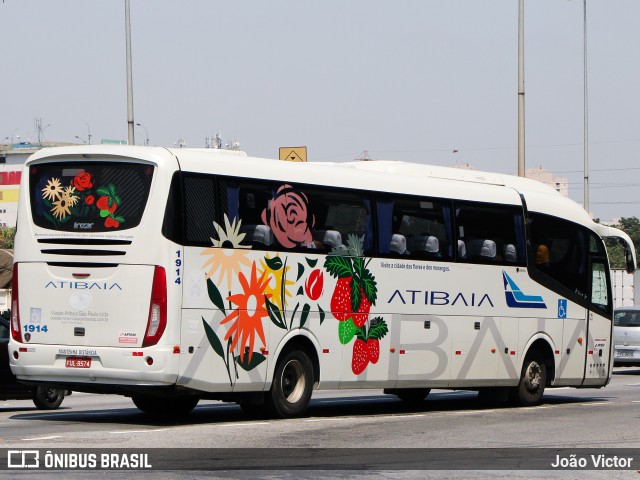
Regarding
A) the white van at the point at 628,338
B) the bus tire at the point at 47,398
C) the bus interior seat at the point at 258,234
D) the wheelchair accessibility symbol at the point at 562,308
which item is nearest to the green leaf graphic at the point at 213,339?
the bus interior seat at the point at 258,234

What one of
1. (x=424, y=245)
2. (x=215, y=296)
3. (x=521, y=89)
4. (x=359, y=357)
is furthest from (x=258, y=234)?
(x=521, y=89)

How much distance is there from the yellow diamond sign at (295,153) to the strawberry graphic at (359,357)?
30.4ft

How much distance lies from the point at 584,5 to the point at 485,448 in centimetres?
3795

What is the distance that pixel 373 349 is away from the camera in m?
18.8

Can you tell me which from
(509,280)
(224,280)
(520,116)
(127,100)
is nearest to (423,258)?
(509,280)

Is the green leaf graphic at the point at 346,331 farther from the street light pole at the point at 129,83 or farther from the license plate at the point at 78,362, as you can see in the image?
the street light pole at the point at 129,83

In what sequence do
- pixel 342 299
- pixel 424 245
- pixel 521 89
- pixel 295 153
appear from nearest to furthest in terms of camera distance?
pixel 342 299
pixel 424 245
pixel 295 153
pixel 521 89

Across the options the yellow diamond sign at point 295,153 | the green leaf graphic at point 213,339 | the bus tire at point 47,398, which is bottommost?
the bus tire at point 47,398

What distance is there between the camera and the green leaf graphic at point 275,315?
55.9 ft

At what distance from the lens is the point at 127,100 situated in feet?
113

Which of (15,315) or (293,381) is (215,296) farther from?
(15,315)

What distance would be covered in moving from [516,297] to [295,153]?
309 inches

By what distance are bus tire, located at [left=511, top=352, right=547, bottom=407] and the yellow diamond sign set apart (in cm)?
730

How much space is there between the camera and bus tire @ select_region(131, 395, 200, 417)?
17797mm
